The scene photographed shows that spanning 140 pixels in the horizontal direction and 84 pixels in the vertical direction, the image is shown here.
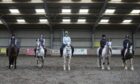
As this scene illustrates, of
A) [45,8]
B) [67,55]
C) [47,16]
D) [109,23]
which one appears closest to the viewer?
[67,55]

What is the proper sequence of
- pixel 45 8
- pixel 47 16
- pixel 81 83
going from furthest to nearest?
pixel 47 16 → pixel 45 8 → pixel 81 83

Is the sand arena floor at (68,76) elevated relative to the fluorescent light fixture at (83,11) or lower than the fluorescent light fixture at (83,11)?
lower

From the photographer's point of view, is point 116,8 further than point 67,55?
Yes

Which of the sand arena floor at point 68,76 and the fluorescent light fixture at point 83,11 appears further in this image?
the fluorescent light fixture at point 83,11

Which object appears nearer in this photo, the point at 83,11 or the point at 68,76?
the point at 68,76

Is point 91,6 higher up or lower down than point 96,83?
higher up

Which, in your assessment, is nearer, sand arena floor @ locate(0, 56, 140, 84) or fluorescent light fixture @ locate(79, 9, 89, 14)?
sand arena floor @ locate(0, 56, 140, 84)

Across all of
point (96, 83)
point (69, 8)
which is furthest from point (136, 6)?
point (96, 83)

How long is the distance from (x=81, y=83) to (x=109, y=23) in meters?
34.3

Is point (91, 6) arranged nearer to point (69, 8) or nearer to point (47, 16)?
point (69, 8)

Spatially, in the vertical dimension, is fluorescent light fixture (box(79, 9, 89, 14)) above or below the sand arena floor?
above

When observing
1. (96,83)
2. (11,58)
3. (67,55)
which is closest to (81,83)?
(96,83)

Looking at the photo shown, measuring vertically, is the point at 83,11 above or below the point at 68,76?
above

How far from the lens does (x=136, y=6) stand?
4209 cm
